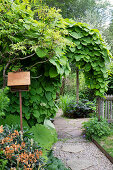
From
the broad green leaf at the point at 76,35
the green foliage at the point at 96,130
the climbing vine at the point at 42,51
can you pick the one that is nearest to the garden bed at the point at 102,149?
the green foliage at the point at 96,130

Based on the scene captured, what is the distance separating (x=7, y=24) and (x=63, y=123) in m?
4.02

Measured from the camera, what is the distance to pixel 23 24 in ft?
7.30

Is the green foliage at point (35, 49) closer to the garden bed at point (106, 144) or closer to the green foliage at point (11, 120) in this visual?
the green foliage at point (11, 120)

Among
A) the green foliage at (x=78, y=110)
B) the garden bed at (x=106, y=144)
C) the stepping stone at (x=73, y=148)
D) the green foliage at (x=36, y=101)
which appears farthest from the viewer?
the green foliage at (x=78, y=110)

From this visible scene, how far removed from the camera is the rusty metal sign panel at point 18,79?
209 cm

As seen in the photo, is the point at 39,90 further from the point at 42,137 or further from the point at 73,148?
the point at 73,148

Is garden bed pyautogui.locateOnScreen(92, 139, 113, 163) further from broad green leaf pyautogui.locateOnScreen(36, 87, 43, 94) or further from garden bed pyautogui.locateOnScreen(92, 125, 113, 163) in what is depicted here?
broad green leaf pyautogui.locateOnScreen(36, 87, 43, 94)

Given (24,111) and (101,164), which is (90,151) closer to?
(101,164)

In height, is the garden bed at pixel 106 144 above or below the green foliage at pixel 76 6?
below

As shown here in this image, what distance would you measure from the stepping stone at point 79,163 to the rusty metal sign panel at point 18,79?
1579mm

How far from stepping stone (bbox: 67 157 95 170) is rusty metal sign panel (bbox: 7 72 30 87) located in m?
1.58

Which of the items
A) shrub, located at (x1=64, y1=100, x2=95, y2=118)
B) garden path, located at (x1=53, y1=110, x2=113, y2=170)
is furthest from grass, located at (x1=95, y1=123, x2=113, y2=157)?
shrub, located at (x1=64, y1=100, x2=95, y2=118)

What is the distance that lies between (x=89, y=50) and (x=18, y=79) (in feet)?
5.92

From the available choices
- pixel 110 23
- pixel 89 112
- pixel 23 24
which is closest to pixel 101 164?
pixel 23 24
